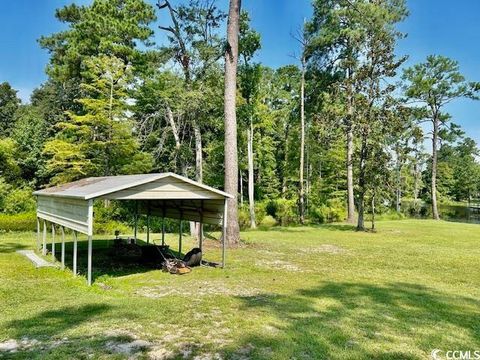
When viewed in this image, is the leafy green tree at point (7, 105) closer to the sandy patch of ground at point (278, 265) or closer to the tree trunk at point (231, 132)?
the tree trunk at point (231, 132)

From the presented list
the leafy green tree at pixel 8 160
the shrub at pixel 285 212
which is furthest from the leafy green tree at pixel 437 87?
the leafy green tree at pixel 8 160

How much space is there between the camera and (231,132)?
13.4 m

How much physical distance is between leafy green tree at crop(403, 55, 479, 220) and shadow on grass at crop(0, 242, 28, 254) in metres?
27.9

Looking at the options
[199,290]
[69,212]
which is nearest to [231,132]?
[69,212]

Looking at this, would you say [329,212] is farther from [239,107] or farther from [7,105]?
[7,105]

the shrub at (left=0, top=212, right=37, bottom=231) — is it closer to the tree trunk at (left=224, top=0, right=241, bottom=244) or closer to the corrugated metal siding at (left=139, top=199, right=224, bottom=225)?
the corrugated metal siding at (left=139, top=199, right=224, bottom=225)

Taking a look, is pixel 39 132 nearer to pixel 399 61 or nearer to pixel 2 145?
pixel 2 145

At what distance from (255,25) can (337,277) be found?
1781 cm

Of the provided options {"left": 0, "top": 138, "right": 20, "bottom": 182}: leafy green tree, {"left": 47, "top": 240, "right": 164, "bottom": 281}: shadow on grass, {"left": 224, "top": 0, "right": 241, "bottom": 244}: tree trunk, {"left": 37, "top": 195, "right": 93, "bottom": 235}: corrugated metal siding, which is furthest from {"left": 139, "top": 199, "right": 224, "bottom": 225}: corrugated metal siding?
{"left": 0, "top": 138, "right": 20, "bottom": 182}: leafy green tree

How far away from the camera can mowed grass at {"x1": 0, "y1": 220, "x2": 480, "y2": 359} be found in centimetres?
454

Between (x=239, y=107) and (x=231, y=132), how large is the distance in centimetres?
983

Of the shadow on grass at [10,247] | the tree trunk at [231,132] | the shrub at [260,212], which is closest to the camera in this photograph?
the shadow on grass at [10,247]

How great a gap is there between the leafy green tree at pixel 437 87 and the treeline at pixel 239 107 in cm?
8

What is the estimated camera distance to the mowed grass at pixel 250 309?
4543 mm
